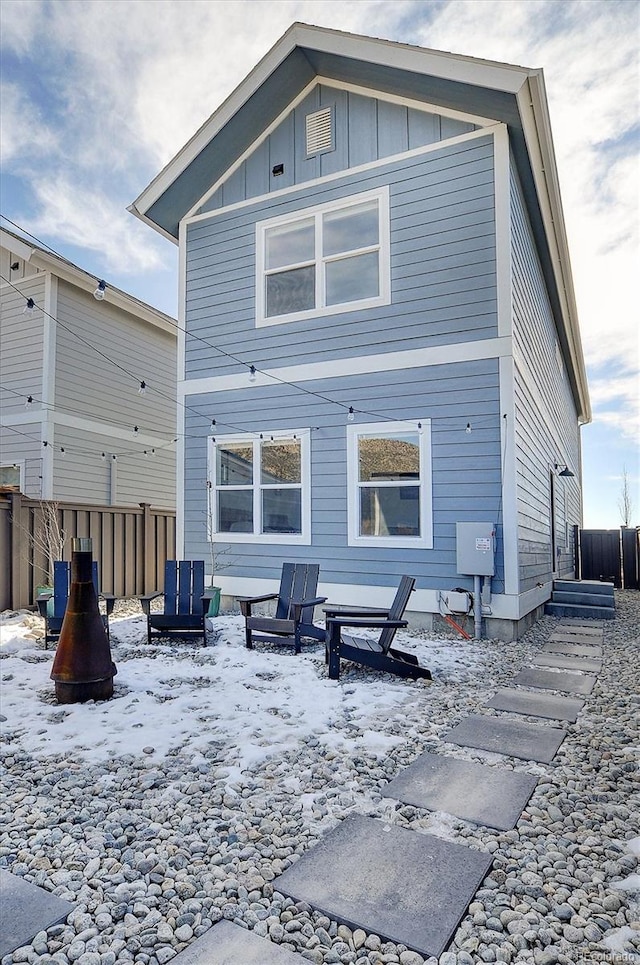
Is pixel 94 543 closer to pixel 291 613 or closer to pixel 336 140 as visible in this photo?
pixel 291 613

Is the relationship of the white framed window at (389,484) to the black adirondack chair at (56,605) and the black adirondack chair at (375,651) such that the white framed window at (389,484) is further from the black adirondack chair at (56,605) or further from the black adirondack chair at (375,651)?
the black adirondack chair at (56,605)

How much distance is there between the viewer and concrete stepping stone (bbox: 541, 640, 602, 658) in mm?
5832

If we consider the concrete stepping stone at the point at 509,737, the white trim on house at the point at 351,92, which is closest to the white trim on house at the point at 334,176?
the white trim on house at the point at 351,92

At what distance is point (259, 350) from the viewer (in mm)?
7746

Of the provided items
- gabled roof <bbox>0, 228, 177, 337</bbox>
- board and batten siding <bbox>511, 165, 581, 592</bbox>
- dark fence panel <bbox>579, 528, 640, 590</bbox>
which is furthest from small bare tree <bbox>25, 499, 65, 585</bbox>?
dark fence panel <bbox>579, 528, 640, 590</bbox>

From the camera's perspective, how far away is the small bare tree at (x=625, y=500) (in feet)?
75.8

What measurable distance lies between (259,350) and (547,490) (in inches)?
213

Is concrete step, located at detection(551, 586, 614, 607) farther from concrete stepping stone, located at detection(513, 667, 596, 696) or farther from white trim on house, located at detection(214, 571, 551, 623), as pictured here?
concrete stepping stone, located at detection(513, 667, 596, 696)

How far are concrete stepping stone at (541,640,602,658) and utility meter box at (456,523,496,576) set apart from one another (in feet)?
3.37

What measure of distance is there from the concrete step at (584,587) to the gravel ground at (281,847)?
610 centimetres

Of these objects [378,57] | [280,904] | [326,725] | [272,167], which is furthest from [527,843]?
[272,167]

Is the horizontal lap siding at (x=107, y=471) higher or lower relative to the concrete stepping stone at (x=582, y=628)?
higher

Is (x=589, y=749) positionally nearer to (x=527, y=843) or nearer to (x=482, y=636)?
(x=527, y=843)

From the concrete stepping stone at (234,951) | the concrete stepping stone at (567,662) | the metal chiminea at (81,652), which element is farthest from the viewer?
the concrete stepping stone at (567,662)
